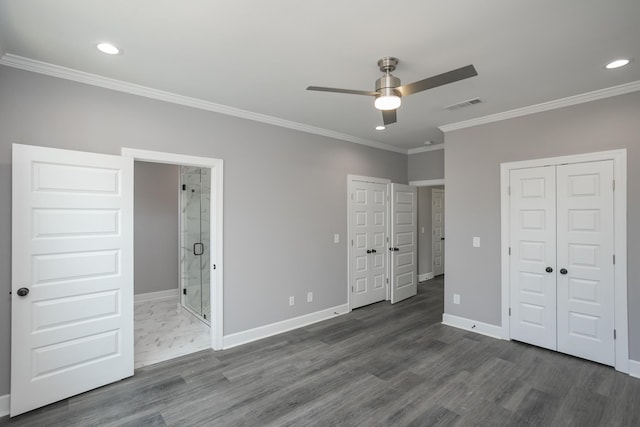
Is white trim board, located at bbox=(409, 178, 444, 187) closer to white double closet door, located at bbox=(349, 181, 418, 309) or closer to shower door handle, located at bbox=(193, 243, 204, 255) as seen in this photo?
white double closet door, located at bbox=(349, 181, 418, 309)

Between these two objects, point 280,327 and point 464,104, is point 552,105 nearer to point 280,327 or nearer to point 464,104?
point 464,104

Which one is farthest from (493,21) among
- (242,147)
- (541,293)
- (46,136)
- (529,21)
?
(46,136)

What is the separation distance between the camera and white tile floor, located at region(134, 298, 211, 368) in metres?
3.50

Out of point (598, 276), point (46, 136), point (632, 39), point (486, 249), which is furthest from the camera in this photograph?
point (486, 249)

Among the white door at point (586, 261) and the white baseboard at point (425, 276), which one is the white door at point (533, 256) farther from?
the white baseboard at point (425, 276)

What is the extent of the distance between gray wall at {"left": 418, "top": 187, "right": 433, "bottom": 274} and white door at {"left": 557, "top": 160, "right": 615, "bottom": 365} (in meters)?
3.73

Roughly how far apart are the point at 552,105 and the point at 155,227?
6.29m

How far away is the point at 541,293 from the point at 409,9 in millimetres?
3465

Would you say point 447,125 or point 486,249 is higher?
point 447,125

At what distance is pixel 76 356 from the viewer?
8.71 ft

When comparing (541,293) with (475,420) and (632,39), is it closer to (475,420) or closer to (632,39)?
(475,420)

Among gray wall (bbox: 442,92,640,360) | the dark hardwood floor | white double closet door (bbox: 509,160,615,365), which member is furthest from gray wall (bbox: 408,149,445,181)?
the dark hardwood floor

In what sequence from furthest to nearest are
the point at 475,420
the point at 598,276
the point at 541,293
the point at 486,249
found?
the point at 486,249 → the point at 541,293 → the point at 598,276 → the point at 475,420

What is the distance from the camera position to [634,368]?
3.02 m
